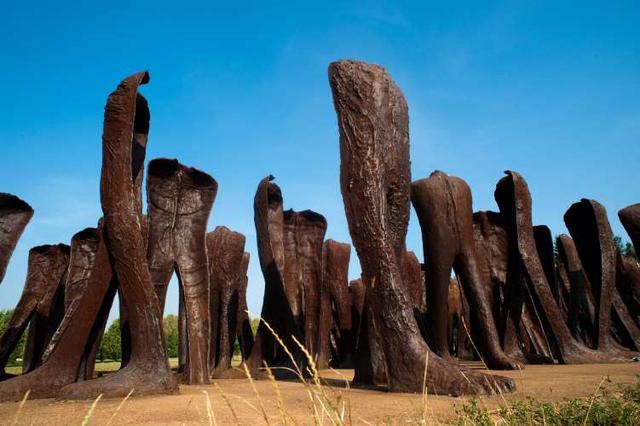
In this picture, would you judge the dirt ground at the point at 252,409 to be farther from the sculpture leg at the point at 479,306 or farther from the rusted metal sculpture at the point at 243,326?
the rusted metal sculpture at the point at 243,326

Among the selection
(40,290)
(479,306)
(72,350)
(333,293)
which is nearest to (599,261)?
(479,306)

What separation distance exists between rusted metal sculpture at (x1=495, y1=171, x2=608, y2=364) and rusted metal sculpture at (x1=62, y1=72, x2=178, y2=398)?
5506mm

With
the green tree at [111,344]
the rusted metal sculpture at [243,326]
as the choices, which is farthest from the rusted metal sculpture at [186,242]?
the green tree at [111,344]

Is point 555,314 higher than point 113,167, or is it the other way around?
point 113,167

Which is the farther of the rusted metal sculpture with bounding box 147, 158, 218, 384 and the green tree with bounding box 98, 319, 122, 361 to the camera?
the green tree with bounding box 98, 319, 122, 361

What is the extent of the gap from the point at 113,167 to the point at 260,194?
3356 mm

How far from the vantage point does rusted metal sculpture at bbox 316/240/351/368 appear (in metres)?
8.93

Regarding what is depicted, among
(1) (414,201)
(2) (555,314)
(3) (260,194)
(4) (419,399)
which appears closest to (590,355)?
(2) (555,314)

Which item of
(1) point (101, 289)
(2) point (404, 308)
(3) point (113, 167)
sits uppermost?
(3) point (113, 167)

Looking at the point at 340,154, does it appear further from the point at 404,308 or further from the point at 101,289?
the point at 101,289

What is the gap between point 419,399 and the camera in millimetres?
3945

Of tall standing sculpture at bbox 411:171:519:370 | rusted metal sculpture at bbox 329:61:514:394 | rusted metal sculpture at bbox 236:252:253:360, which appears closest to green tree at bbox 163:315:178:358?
rusted metal sculpture at bbox 236:252:253:360

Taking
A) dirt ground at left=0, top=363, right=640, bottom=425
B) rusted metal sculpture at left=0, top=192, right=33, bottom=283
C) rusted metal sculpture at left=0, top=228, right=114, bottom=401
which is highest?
rusted metal sculpture at left=0, top=192, right=33, bottom=283

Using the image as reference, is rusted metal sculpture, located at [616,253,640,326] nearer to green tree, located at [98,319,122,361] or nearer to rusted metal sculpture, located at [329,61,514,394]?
rusted metal sculpture, located at [329,61,514,394]
